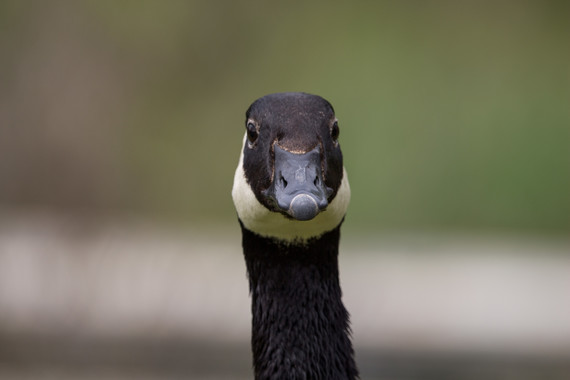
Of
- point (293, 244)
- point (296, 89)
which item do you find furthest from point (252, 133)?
point (296, 89)

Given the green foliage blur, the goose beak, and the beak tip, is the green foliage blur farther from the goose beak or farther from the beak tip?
the beak tip

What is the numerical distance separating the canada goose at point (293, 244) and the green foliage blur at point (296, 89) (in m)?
3.53

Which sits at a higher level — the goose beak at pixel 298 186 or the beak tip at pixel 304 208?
the goose beak at pixel 298 186

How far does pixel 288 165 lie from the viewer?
1890 millimetres

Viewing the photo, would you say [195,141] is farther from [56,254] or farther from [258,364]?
[258,364]

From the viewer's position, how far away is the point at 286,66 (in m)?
6.23

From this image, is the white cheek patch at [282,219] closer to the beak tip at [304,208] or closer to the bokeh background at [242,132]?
the beak tip at [304,208]

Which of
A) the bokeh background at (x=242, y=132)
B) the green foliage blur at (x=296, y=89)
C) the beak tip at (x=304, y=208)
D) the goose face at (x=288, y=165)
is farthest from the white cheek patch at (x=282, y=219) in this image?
the green foliage blur at (x=296, y=89)

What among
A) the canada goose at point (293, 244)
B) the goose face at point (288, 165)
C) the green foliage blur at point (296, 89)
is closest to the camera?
the goose face at point (288, 165)

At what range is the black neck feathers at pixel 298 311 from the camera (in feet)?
7.22

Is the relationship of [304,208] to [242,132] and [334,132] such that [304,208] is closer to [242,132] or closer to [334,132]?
[334,132]

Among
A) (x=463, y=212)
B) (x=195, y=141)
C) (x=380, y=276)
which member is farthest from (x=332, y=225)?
(x=195, y=141)

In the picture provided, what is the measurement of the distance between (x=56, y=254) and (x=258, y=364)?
273cm

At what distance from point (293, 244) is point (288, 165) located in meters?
0.34
